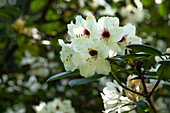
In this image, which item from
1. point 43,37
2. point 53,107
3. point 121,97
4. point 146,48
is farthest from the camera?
point 43,37

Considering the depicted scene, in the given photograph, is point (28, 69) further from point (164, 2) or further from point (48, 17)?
point (164, 2)

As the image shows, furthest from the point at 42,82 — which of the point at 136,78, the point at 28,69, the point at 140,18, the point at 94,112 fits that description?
the point at 136,78

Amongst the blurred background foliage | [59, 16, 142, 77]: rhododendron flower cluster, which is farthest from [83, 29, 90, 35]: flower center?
the blurred background foliage

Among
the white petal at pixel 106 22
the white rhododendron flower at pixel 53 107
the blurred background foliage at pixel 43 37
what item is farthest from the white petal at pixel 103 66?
the blurred background foliage at pixel 43 37

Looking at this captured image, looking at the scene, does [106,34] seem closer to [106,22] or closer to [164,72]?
[106,22]

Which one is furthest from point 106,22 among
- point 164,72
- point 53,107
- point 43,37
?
point 43,37

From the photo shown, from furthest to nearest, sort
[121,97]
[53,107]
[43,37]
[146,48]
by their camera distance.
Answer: [43,37]
[53,107]
[121,97]
[146,48]

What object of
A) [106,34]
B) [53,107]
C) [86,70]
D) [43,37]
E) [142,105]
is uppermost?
[43,37]

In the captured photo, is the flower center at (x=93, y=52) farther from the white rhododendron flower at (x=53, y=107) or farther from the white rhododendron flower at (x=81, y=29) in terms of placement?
the white rhododendron flower at (x=53, y=107)
